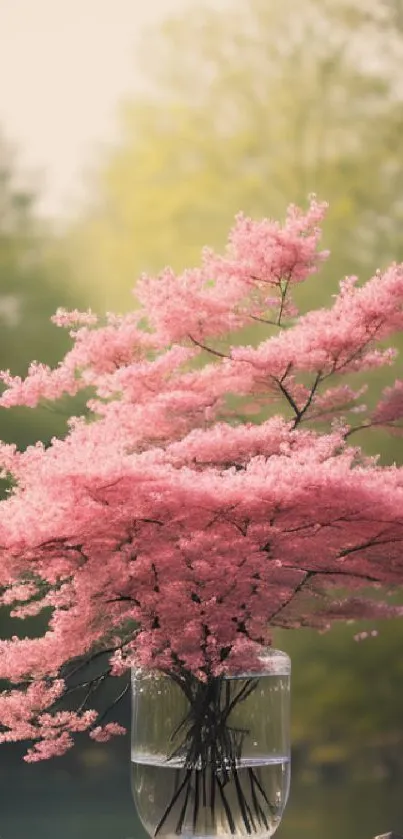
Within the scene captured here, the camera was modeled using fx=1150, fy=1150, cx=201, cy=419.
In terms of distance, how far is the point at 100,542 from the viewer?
3486 mm

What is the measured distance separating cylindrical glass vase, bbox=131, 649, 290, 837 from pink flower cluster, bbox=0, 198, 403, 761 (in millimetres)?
226

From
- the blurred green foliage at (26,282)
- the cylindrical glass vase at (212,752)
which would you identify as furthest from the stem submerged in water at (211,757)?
the blurred green foliage at (26,282)

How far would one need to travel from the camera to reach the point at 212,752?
3797mm

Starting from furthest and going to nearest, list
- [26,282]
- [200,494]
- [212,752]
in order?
1. [26,282]
2. [212,752]
3. [200,494]

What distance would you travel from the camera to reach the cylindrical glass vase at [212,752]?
381cm

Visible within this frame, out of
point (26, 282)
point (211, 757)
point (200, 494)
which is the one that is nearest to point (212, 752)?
point (211, 757)

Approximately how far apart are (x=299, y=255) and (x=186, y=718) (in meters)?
1.66

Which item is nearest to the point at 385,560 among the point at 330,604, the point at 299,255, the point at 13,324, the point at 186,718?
the point at 330,604

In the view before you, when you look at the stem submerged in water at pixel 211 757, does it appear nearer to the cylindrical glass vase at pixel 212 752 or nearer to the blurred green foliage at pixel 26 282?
the cylindrical glass vase at pixel 212 752

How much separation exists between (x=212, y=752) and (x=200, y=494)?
99cm

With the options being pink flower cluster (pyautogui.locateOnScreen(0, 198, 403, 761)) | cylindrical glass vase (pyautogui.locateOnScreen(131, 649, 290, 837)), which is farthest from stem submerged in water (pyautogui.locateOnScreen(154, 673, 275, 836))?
pink flower cluster (pyautogui.locateOnScreen(0, 198, 403, 761))

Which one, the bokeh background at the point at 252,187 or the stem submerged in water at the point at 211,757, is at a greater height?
the bokeh background at the point at 252,187

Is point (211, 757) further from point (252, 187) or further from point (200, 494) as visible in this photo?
point (252, 187)

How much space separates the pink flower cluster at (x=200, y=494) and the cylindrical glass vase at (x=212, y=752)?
23 cm
